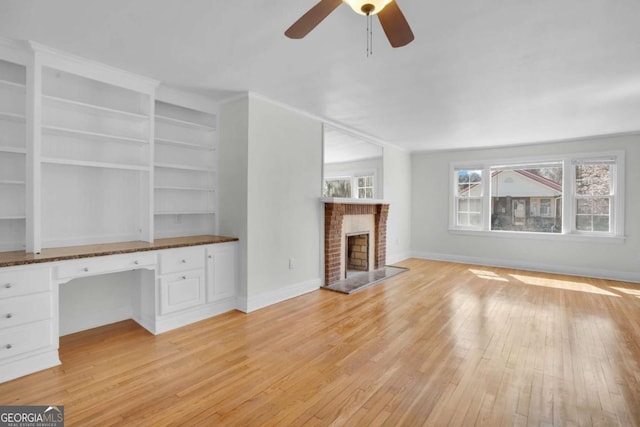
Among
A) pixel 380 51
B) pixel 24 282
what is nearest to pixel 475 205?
pixel 380 51

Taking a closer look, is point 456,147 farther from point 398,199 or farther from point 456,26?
point 456,26

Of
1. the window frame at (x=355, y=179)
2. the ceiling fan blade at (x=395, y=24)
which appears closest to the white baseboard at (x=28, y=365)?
the ceiling fan blade at (x=395, y=24)

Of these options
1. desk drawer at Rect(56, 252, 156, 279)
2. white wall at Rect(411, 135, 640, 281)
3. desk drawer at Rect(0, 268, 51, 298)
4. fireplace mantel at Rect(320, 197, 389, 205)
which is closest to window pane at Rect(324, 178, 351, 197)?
fireplace mantel at Rect(320, 197, 389, 205)

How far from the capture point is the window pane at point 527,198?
609 cm

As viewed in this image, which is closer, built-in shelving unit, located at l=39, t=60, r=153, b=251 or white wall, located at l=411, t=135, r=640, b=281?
built-in shelving unit, located at l=39, t=60, r=153, b=251

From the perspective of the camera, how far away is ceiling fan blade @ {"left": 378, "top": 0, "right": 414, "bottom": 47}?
5.28ft

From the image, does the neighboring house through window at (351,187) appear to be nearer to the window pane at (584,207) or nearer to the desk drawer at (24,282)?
the desk drawer at (24,282)

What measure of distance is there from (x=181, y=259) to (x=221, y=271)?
51cm

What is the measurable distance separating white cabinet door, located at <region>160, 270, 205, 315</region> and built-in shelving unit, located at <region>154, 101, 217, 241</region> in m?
0.76

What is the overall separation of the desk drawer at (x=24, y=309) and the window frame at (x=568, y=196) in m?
6.84

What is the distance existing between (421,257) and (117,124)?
6407 millimetres

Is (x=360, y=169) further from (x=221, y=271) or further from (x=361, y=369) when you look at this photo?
(x=361, y=369)

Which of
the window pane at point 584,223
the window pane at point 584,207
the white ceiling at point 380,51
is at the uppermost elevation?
the white ceiling at point 380,51

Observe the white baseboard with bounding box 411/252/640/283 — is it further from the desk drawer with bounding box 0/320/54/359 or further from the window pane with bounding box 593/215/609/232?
the desk drawer with bounding box 0/320/54/359
